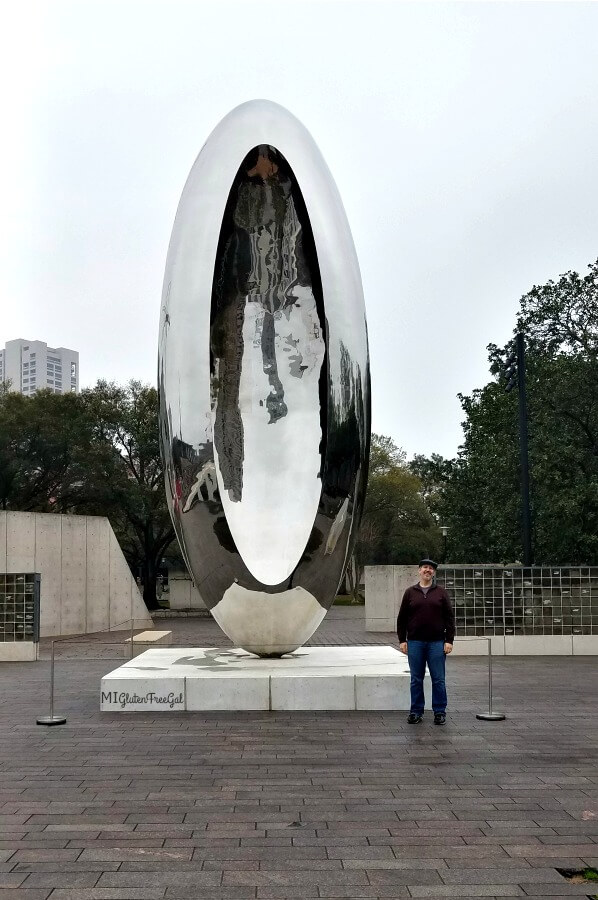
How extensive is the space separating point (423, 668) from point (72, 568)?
53.7ft

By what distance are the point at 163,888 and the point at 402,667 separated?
594 cm

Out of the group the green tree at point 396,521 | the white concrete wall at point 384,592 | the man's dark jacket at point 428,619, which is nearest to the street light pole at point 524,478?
the white concrete wall at point 384,592

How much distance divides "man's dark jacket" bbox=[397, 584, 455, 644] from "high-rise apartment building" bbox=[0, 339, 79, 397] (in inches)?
3528

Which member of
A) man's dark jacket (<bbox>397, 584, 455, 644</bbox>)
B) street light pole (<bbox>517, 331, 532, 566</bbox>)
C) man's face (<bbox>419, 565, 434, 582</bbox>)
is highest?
street light pole (<bbox>517, 331, 532, 566</bbox>)

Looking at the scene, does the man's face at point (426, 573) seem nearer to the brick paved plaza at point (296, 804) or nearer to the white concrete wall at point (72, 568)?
the brick paved plaza at point (296, 804)

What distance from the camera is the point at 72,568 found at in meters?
23.4

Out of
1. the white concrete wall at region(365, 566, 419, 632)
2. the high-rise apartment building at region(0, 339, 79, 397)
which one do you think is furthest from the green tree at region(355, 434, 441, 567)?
the high-rise apartment building at region(0, 339, 79, 397)

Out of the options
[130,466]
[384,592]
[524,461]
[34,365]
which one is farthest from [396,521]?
[34,365]

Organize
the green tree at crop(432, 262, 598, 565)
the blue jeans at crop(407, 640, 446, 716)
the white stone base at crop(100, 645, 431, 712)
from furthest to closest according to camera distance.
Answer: the green tree at crop(432, 262, 598, 565) → the white stone base at crop(100, 645, 431, 712) → the blue jeans at crop(407, 640, 446, 716)

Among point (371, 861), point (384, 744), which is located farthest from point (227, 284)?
point (371, 861)

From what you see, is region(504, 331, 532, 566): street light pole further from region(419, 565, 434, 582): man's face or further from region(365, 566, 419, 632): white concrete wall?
region(419, 565, 434, 582): man's face

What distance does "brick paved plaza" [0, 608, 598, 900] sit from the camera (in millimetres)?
4336

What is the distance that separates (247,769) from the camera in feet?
21.9

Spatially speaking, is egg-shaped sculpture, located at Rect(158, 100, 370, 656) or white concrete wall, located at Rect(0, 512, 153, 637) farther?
white concrete wall, located at Rect(0, 512, 153, 637)
